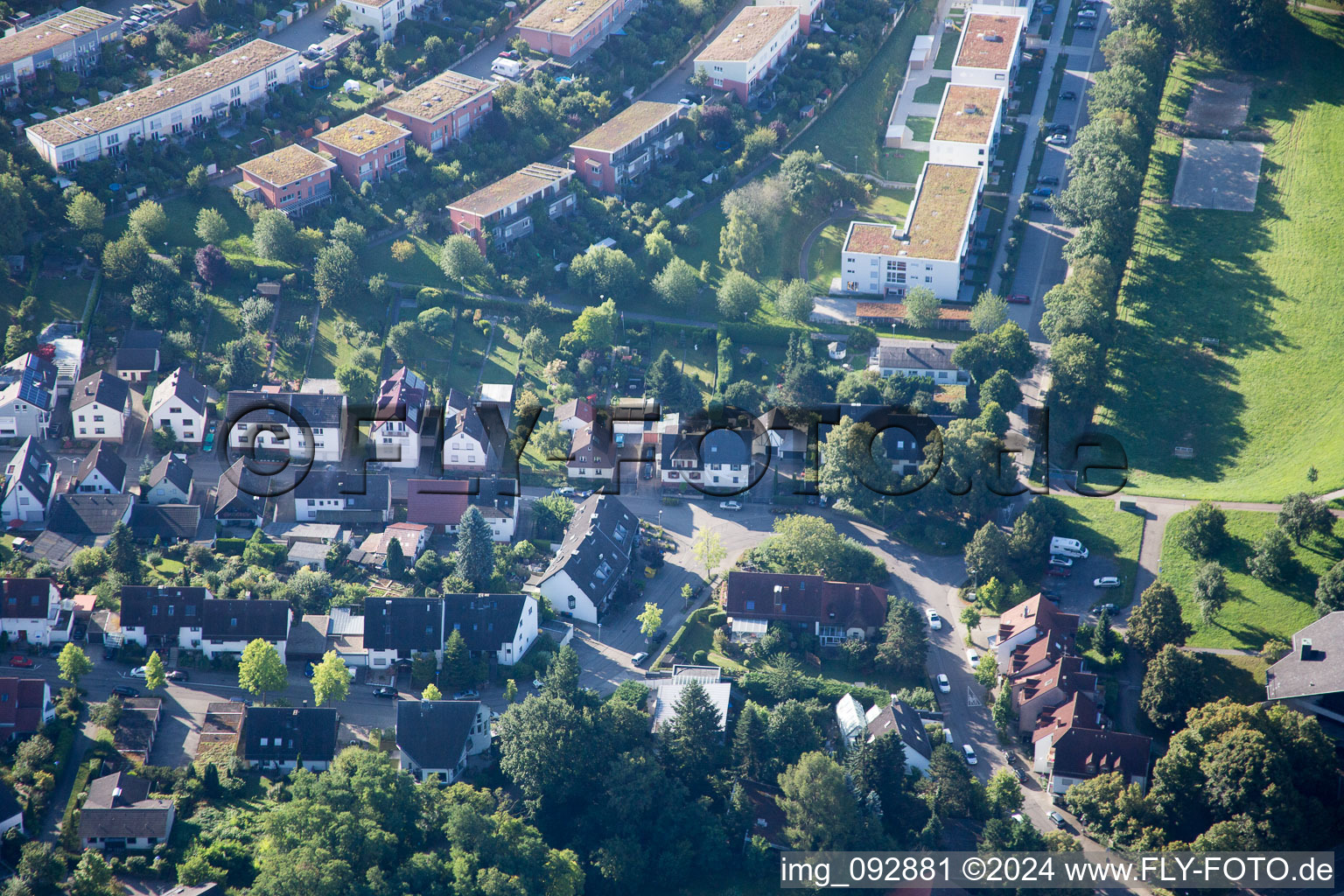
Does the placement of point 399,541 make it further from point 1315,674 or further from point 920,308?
point 1315,674

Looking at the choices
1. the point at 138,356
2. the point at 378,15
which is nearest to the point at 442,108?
the point at 378,15

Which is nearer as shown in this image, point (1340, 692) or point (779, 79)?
point (1340, 692)

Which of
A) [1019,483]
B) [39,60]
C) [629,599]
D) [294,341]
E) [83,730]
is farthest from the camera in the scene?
[39,60]

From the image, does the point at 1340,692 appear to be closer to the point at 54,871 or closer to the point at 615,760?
the point at 615,760

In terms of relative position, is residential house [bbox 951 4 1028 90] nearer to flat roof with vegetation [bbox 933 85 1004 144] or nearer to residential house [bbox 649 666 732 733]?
flat roof with vegetation [bbox 933 85 1004 144]

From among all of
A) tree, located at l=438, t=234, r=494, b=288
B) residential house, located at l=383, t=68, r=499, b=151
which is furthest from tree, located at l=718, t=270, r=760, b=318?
residential house, located at l=383, t=68, r=499, b=151

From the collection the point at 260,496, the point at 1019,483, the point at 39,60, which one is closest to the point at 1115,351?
the point at 1019,483
